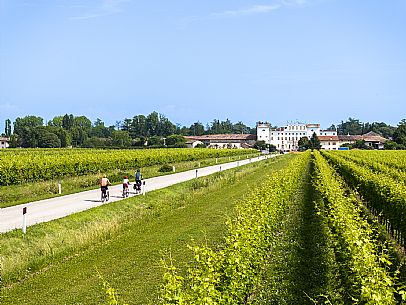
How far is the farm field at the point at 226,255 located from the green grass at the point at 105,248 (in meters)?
0.04

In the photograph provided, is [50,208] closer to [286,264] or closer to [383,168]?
[286,264]

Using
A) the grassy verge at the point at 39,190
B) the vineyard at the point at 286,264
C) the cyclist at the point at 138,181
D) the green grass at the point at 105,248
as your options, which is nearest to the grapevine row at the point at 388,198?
the vineyard at the point at 286,264

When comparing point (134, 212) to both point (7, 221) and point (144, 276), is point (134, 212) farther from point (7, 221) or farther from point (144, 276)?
point (144, 276)

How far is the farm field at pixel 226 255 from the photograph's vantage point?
8664 mm

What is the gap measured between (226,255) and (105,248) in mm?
8946

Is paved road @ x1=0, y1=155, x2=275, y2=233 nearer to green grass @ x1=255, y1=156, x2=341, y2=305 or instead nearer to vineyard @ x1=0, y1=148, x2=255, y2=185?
vineyard @ x1=0, y1=148, x2=255, y2=185

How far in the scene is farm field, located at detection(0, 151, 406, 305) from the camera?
8664mm

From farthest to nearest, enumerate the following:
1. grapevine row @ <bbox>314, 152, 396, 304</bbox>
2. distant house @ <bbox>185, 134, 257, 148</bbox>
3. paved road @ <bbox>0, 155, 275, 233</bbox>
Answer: distant house @ <bbox>185, 134, 257, 148</bbox>
paved road @ <bbox>0, 155, 275, 233</bbox>
grapevine row @ <bbox>314, 152, 396, 304</bbox>

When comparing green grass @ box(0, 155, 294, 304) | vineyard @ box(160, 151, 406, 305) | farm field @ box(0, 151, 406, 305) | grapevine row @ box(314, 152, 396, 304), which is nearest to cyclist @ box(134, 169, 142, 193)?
green grass @ box(0, 155, 294, 304)

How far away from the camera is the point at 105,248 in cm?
1741

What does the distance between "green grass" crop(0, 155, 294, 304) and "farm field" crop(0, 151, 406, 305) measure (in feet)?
0.13

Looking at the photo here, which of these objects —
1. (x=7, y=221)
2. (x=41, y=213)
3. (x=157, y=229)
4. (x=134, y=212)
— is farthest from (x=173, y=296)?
(x=134, y=212)

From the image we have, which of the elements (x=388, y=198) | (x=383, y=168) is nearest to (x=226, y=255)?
(x=388, y=198)

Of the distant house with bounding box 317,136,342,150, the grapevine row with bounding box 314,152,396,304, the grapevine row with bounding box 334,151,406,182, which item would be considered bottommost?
the distant house with bounding box 317,136,342,150
